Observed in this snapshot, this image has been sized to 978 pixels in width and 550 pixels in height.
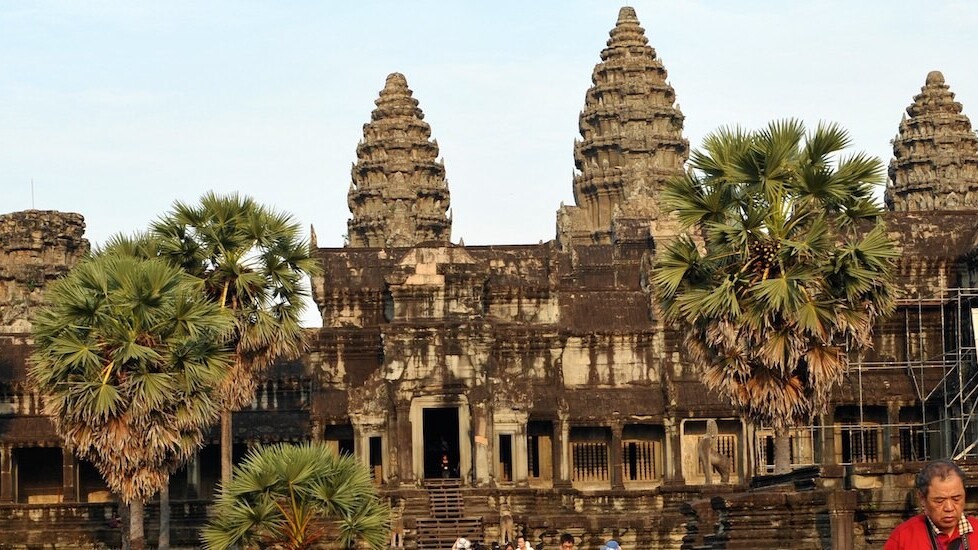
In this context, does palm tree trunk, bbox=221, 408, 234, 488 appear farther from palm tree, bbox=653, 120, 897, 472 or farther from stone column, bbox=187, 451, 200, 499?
stone column, bbox=187, 451, 200, 499

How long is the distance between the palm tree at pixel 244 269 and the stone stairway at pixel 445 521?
301 inches

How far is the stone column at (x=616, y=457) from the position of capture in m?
53.4

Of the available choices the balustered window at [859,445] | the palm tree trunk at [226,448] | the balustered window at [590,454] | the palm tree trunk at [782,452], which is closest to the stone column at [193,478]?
the balustered window at [590,454]

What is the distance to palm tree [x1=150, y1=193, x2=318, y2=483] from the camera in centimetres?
4178

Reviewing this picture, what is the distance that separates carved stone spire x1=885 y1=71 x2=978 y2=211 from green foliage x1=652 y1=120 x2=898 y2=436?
6439 cm

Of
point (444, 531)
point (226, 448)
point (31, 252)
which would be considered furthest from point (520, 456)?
point (31, 252)

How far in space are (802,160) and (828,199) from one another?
33.1 inches

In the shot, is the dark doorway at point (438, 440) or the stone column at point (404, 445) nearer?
the stone column at point (404, 445)

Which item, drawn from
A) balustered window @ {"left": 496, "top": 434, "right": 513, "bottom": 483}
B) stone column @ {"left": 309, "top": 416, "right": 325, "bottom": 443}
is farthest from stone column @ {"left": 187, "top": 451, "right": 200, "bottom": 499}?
balustered window @ {"left": 496, "top": 434, "right": 513, "bottom": 483}

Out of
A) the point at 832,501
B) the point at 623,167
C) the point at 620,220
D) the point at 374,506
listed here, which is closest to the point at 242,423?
the point at 374,506

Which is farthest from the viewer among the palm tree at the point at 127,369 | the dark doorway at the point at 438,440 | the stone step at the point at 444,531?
the dark doorway at the point at 438,440

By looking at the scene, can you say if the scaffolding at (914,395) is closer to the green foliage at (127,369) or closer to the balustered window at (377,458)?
the balustered window at (377,458)

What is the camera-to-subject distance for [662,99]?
330ft

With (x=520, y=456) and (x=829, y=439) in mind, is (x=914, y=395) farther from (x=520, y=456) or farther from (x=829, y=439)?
(x=520, y=456)
